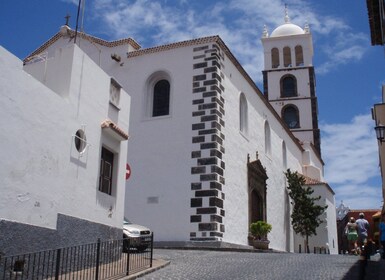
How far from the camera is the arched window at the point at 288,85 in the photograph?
40438mm

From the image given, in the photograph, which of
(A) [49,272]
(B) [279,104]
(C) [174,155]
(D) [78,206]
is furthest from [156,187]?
(B) [279,104]

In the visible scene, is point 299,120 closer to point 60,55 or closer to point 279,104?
point 279,104

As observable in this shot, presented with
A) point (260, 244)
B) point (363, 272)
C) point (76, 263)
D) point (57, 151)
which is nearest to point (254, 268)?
point (363, 272)

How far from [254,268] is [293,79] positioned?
99.3ft

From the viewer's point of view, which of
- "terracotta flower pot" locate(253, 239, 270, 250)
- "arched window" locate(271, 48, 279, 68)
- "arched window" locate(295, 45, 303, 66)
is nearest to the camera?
"terracotta flower pot" locate(253, 239, 270, 250)

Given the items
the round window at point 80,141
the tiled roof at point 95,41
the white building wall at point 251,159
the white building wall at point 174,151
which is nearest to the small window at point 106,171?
the round window at point 80,141

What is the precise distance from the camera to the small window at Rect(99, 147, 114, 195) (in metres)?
13.0

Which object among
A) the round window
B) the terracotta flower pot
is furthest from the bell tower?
the round window

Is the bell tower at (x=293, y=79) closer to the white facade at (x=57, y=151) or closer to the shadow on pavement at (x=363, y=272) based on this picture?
the shadow on pavement at (x=363, y=272)

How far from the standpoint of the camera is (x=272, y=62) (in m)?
41.9

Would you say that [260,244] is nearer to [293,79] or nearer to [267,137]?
[267,137]

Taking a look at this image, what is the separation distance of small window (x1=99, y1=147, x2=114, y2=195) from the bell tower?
26774 millimetres

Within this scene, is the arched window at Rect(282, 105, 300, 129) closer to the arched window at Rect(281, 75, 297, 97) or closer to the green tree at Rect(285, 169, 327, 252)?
the arched window at Rect(281, 75, 297, 97)

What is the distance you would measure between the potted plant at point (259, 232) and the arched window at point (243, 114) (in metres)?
4.20
